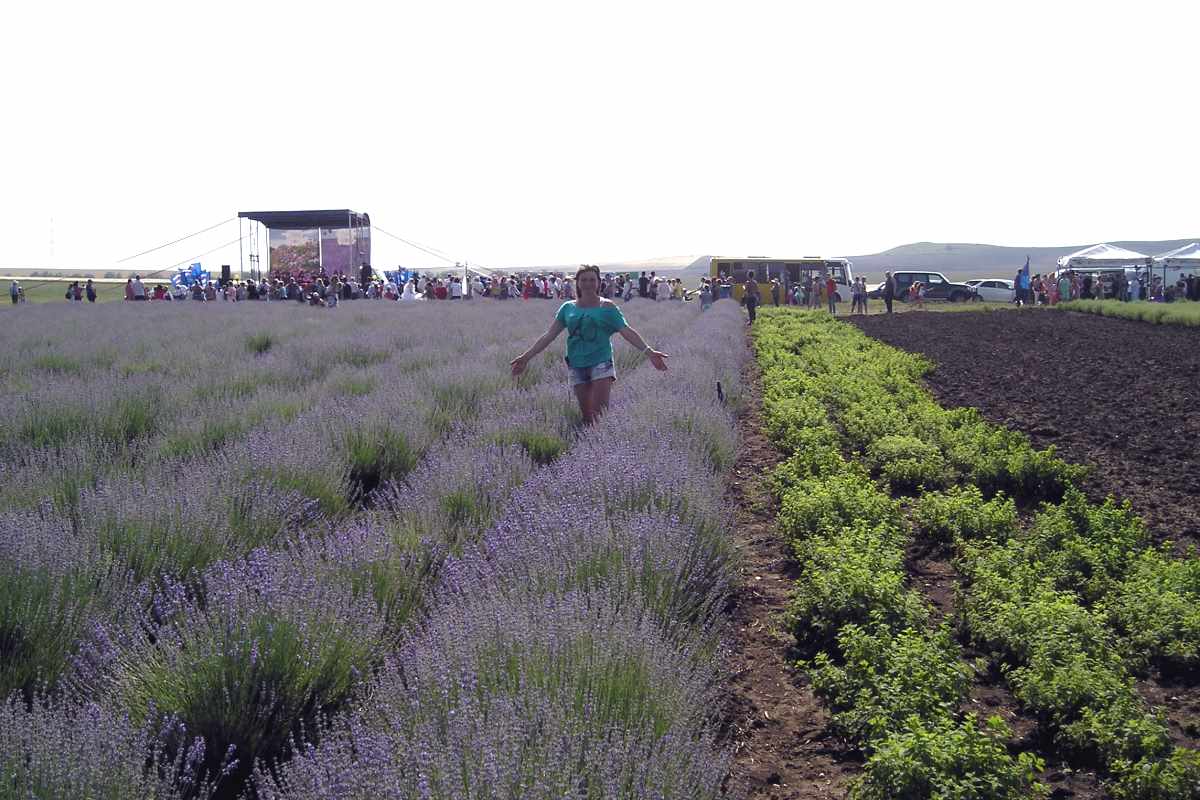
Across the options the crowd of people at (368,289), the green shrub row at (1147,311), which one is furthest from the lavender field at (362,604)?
the crowd of people at (368,289)

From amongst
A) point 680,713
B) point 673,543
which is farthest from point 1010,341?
point 680,713

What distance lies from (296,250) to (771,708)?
37.3 metres

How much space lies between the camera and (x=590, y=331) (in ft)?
23.9

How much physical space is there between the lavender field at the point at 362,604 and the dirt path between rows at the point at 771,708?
0.22 meters

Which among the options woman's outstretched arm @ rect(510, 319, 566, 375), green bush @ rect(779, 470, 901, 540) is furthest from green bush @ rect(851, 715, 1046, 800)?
woman's outstretched arm @ rect(510, 319, 566, 375)

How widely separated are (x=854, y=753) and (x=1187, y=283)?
40978 millimetres

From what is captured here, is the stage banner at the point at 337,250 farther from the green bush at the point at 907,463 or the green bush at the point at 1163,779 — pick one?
the green bush at the point at 1163,779

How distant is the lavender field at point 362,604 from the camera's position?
2164mm

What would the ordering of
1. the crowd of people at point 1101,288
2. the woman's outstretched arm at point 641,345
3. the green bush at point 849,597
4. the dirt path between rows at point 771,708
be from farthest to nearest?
the crowd of people at point 1101,288 < the woman's outstretched arm at point 641,345 < the green bush at point 849,597 < the dirt path between rows at point 771,708

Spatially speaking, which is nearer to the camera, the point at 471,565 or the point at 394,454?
the point at 471,565

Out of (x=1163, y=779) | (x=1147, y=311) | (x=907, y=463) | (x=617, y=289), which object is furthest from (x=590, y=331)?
(x=617, y=289)

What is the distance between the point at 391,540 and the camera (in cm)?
404

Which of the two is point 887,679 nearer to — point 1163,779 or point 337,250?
point 1163,779

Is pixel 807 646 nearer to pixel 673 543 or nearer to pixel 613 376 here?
pixel 673 543
